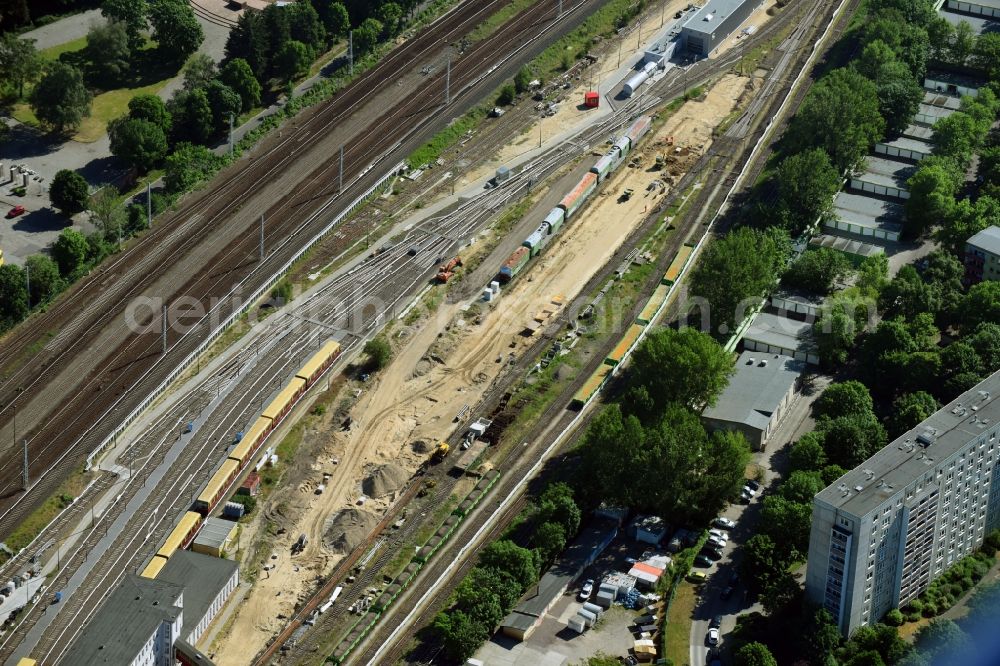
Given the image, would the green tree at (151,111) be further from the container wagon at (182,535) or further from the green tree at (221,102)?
the container wagon at (182,535)

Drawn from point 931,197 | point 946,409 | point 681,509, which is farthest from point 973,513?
point 931,197

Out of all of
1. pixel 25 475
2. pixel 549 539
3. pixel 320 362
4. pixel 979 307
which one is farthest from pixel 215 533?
pixel 979 307

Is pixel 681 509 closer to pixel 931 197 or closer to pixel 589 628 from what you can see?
pixel 589 628

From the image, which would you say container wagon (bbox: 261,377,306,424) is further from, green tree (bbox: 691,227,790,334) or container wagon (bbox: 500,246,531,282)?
green tree (bbox: 691,227,790,334)

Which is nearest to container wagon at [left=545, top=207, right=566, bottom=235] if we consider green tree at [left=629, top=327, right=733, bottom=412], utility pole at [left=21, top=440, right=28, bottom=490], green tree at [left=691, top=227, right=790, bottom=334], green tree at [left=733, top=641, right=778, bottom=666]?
green tree at [left=691, top=227, right=790, bottom=334]

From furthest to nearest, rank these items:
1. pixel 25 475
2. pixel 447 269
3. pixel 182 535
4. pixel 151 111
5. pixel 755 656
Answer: pixel 151 111, pixel 447 269, pixel 25 475, pixel 182 535, pixel 755 656

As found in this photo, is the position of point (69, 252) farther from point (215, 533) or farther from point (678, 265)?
point (678, 265)
